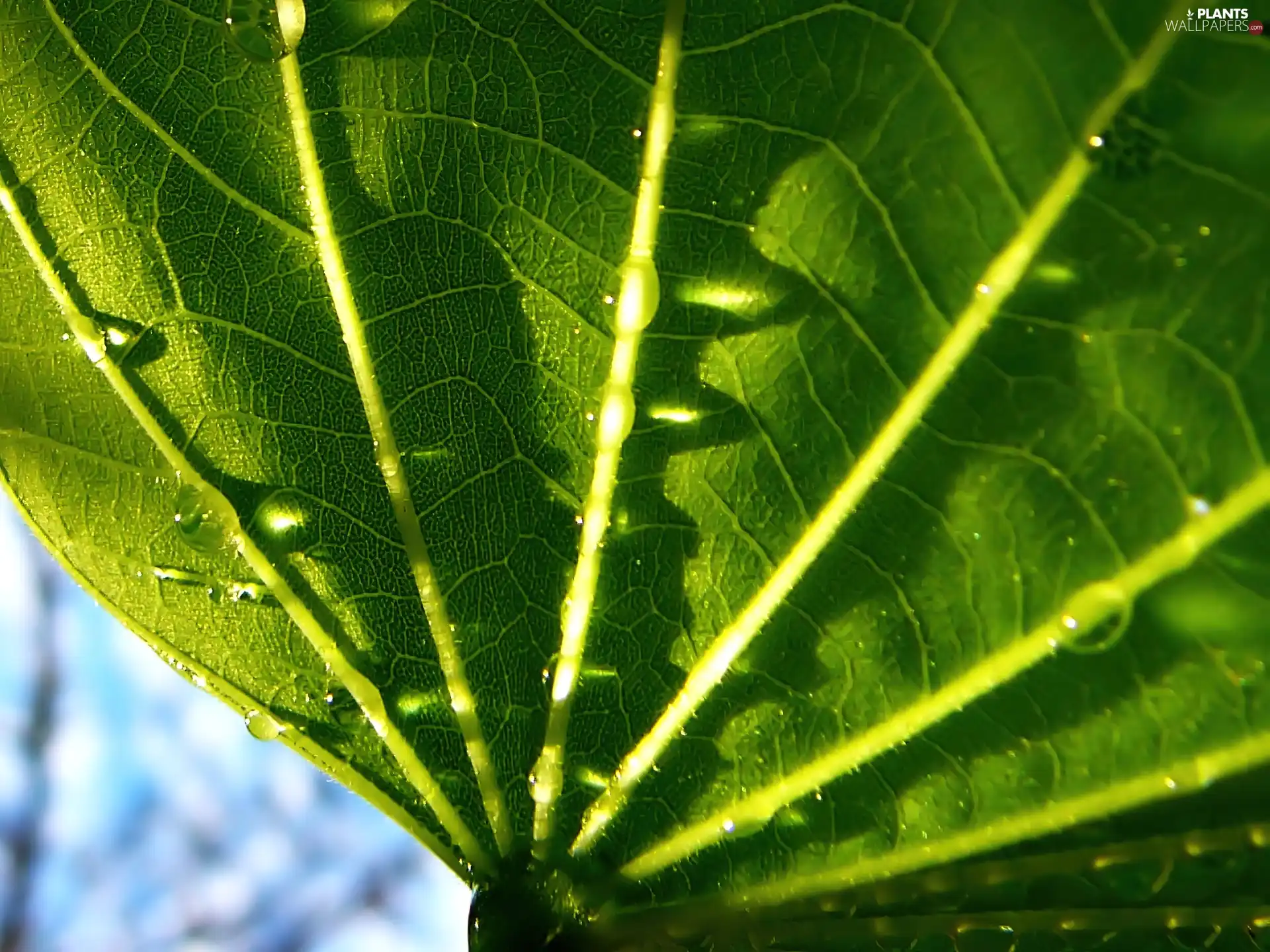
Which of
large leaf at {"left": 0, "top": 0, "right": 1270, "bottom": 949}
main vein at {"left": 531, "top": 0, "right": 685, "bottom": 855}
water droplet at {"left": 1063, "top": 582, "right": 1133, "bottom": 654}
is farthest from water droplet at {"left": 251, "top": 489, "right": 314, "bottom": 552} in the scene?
water droplet at {"left": 1063, "top": 582, "right": 1133, "bottom": 654}

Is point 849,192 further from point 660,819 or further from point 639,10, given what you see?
point 660,819

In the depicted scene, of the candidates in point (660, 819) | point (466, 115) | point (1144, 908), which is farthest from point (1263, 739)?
point (466, 115)

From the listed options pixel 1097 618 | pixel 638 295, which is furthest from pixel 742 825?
pixel 638 295

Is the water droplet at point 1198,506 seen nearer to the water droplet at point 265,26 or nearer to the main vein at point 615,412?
the main vein at point 615,412

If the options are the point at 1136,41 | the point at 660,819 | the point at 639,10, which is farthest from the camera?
the point at 660,819

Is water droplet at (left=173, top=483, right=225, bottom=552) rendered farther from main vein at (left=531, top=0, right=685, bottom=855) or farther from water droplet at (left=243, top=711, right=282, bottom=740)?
main vein at (left=531, top=0, right=685, bottom=855)

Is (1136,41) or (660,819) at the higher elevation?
(1136,41)

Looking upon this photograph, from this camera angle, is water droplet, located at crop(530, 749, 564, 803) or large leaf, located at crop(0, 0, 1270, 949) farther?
water droplet, located at crop(530, 749, 564, 803)
